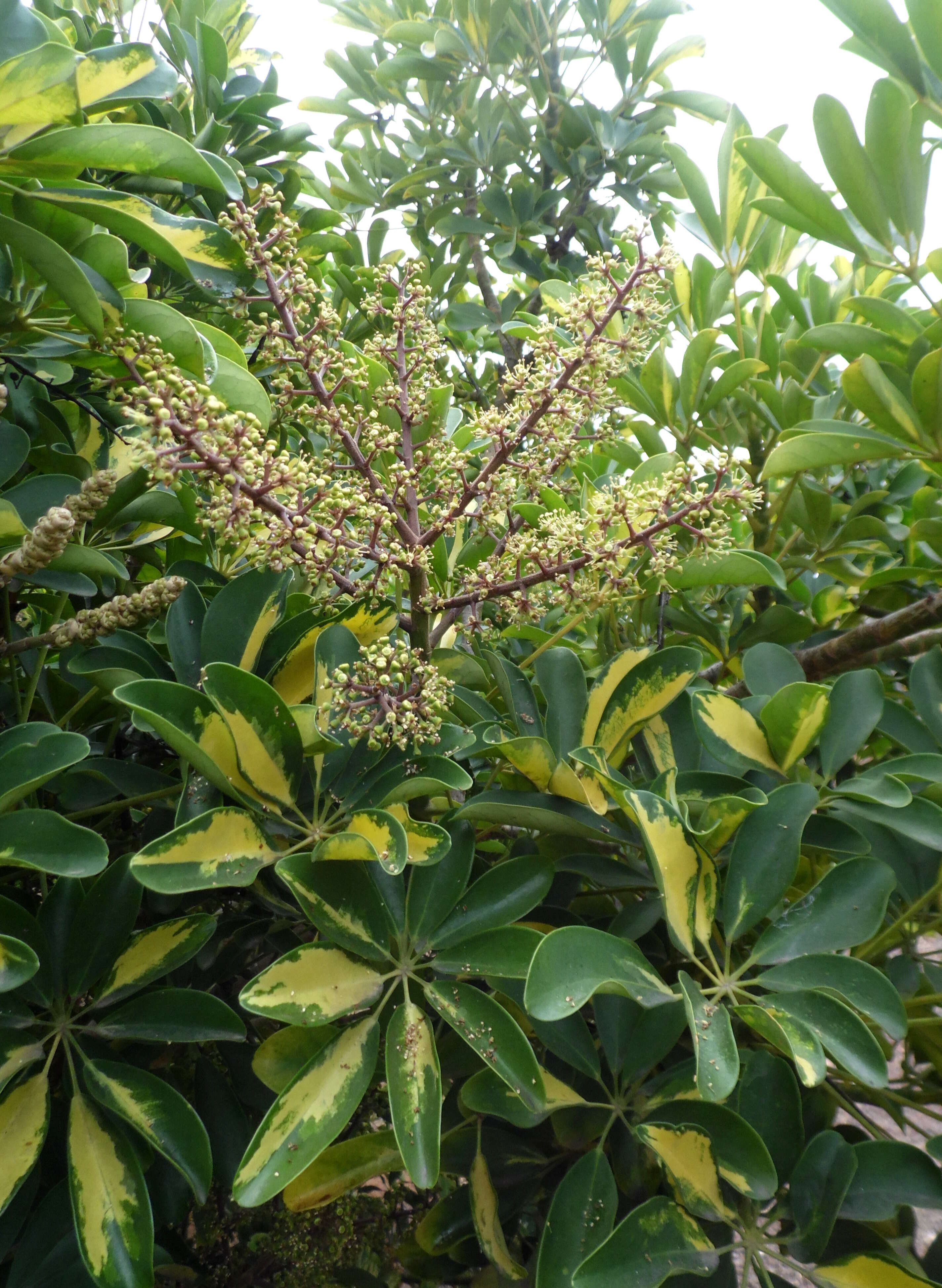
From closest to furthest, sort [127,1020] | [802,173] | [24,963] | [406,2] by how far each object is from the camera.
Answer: [24,963], [127,1020], [802,173], [406,2]

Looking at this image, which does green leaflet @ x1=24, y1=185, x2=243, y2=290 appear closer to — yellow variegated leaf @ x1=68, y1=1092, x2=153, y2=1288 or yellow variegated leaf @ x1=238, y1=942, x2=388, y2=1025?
yellow variegated leaf @ x1=238, y1=942, x2=388, y2=1025

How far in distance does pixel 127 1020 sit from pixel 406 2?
2225 millimetres

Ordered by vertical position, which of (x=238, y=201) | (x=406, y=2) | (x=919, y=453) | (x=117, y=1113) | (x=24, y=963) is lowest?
(x=117, y=1113)

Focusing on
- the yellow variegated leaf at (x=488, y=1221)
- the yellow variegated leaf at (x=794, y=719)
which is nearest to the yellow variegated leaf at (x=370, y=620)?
the yellow variegated leaf at (x=794, y=719)

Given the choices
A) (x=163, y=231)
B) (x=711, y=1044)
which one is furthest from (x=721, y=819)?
(x=163, y=231)

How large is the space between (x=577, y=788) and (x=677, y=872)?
116mm

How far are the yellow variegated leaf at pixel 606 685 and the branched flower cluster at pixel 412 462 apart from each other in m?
0.08

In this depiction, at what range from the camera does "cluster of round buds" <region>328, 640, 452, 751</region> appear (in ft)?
1.87

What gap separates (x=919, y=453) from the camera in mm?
801

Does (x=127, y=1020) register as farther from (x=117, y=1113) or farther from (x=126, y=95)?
(x=126, y=95)

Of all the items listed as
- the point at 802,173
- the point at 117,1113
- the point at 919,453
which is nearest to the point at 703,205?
the point at 802,173

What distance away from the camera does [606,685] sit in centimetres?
73

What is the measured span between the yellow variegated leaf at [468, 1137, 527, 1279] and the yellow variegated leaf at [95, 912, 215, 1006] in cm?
30

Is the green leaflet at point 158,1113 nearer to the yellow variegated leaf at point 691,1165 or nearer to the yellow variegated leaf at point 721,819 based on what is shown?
the yellow variegated leaf at point 691,1165
